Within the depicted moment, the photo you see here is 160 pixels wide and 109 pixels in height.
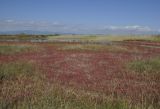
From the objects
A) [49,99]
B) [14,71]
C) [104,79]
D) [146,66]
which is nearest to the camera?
[49,99]

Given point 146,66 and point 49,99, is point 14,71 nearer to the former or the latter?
point 49,99

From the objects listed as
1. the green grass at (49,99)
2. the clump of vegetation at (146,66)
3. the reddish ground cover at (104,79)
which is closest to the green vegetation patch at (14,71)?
the green grass at (49,99)

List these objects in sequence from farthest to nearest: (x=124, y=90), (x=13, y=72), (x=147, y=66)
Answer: (x=147, y=66)
(x=13, y=72)
(x=124, y=90)

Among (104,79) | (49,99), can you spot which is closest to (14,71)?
(104,79)

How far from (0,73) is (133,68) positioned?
8.83 m

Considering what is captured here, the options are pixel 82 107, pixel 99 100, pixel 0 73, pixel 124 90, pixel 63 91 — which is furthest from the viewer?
pixel 0 73

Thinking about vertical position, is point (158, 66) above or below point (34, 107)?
below

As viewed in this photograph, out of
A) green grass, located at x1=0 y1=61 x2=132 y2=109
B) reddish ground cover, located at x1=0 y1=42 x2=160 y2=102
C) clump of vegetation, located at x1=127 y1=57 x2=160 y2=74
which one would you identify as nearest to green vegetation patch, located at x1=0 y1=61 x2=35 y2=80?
green grass, located at x1=0 y1=61 x2=132 y2=109

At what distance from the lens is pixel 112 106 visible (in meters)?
6.14

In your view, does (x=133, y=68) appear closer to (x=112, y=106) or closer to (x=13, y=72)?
(x=13, y=72)

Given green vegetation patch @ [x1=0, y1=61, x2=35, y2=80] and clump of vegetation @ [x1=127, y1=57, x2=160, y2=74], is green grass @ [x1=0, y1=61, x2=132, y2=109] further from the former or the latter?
clump of vegetation @ [x1=127, y1=57, x2=160, y2=74]

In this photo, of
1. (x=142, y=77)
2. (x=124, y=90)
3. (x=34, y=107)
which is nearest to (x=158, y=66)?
(x=142, y=77)

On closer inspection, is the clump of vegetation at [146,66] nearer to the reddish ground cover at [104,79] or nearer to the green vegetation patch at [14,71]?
the reddish ground cover at [104,79]

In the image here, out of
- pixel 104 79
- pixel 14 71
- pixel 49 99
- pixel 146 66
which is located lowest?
pixel 146 66
